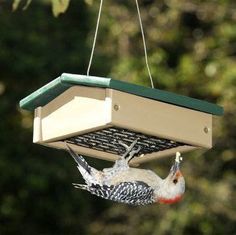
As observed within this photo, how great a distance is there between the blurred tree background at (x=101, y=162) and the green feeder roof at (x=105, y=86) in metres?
4.39

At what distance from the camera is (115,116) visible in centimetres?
372

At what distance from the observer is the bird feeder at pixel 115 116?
12.3ft

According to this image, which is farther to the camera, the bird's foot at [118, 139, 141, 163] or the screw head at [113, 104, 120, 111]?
the bird's foot at [118, 139, 141, 163]

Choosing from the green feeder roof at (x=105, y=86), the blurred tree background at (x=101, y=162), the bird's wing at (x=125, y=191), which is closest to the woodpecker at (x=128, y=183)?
the bird's wing at (x=125, y=191)

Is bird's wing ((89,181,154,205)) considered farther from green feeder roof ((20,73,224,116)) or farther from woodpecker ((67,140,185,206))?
green feeder roof ((20,73,224,116))

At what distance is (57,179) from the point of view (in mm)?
8789

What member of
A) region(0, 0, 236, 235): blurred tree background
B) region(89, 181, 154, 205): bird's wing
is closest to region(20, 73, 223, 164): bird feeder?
region(89, 181, 154, 205): bird's wing

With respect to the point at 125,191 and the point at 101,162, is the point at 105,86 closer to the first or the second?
the point at 125,191

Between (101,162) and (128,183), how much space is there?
5170 millimetres

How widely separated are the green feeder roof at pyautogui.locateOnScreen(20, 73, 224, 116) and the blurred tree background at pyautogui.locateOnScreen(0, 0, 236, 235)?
4387 millimetres

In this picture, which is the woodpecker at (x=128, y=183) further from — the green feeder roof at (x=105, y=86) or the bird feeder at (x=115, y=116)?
the green feeder roof at (x=105, y=86)

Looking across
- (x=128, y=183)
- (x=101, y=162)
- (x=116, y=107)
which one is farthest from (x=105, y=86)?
(x=101, y=162)

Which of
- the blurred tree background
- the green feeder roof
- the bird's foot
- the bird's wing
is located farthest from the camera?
the blurred tree background

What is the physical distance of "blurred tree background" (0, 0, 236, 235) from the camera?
28.6ft
